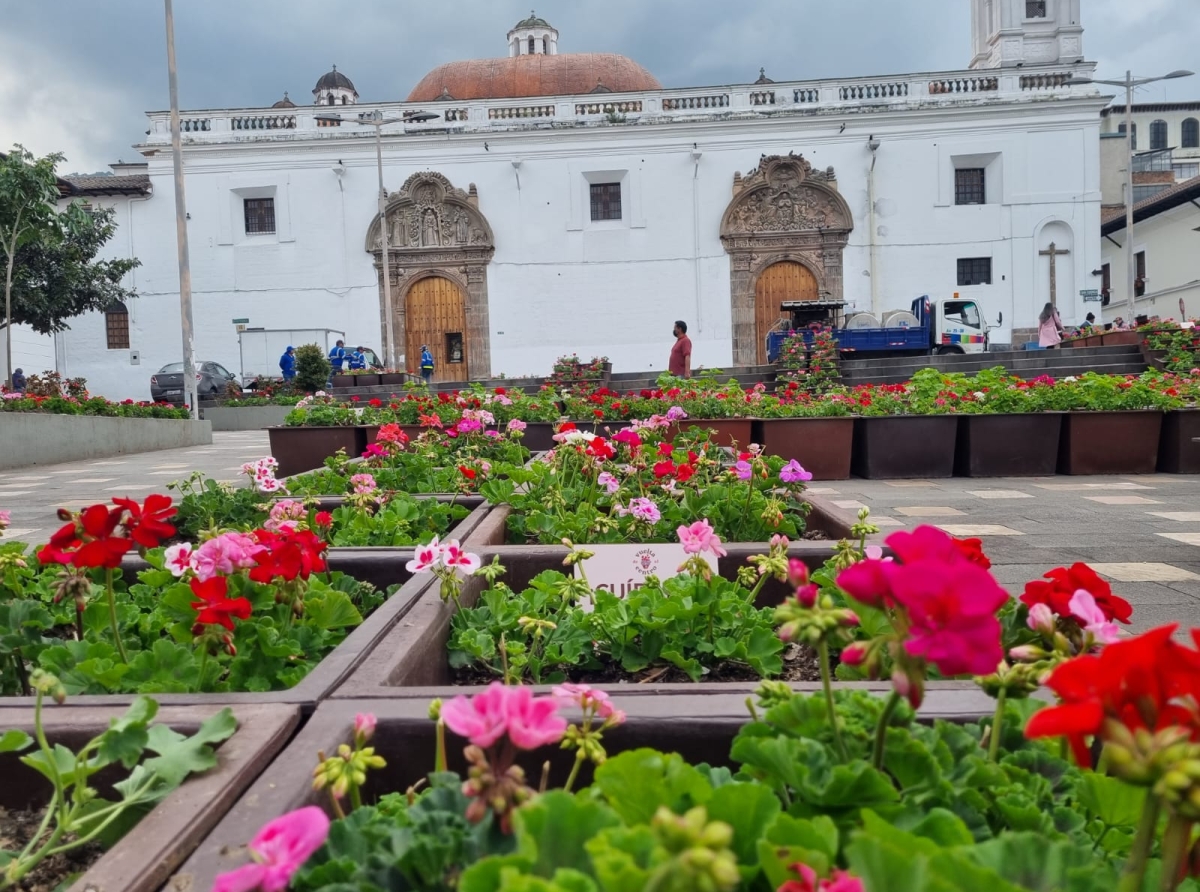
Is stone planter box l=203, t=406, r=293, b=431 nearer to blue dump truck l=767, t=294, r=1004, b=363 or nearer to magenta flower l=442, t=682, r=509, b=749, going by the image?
blue dump truck l=767, t=294, r=1004, b=363

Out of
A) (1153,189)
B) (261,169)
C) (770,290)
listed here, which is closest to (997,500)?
(770,290)

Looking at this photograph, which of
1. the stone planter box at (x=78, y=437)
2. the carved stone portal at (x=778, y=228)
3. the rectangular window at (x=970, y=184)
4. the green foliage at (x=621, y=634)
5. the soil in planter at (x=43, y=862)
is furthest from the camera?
the rectangular window at (x=970, y=184)

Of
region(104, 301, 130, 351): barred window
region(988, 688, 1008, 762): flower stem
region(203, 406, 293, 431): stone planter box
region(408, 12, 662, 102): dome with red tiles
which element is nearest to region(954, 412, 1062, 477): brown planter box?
region(988, 688, 1008, 762): flower stem

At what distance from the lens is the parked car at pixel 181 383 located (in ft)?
67.4

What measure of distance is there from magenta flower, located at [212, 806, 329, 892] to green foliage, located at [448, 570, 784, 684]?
0.93 meters

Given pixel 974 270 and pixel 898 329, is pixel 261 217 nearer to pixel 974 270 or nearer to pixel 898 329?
pixel 898 329

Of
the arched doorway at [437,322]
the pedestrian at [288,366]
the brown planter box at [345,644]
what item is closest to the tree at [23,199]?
the pedestrian at [288,366]

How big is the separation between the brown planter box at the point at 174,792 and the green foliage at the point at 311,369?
58.6ft

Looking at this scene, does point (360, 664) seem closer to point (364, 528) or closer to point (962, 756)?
point (962, 756)

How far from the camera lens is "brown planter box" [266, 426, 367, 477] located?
24.0ft

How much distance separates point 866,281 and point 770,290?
2.48 metres

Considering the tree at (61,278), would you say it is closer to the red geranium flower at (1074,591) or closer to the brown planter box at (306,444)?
the brown planter box at (306,444)

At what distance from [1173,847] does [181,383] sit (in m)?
22.7

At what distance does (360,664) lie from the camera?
125cm
